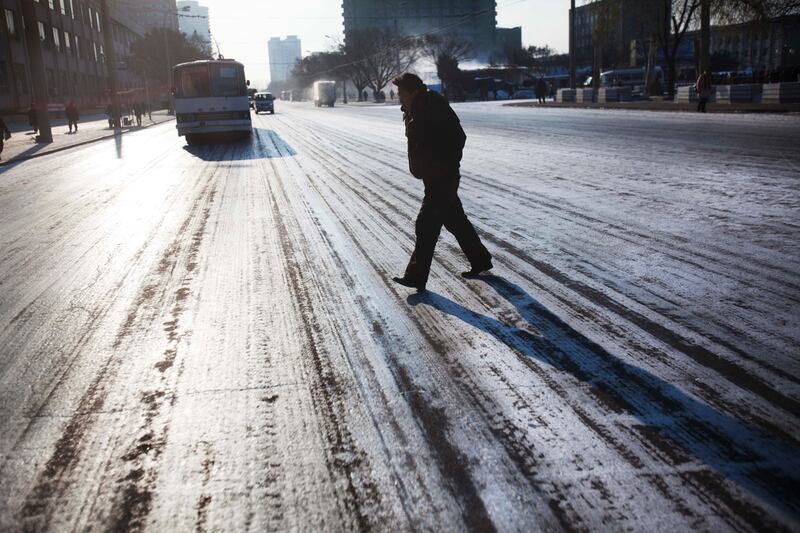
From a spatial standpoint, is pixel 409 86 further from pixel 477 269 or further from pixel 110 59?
pixel 110 59

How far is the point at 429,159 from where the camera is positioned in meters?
5.16

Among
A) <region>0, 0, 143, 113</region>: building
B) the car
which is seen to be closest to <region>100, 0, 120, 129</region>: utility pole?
<region>0, 0, 143, 113</region>: building

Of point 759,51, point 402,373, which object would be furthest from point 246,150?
point 759,51

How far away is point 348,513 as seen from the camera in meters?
2.34

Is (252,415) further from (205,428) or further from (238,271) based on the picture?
(238,271)

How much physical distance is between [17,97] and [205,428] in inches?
2005

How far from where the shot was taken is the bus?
847 inches

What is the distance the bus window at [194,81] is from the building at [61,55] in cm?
1738

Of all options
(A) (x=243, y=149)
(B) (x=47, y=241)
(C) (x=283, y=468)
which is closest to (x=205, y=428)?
(C) (x=283, y=468)

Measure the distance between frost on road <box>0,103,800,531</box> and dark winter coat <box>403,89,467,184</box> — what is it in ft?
3.00

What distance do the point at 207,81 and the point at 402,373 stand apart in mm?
21142

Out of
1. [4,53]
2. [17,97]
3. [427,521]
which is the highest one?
[4,53]

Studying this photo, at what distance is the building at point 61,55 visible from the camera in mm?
44094

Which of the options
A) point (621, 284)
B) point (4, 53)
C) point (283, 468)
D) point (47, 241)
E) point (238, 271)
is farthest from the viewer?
point (4, 53)
